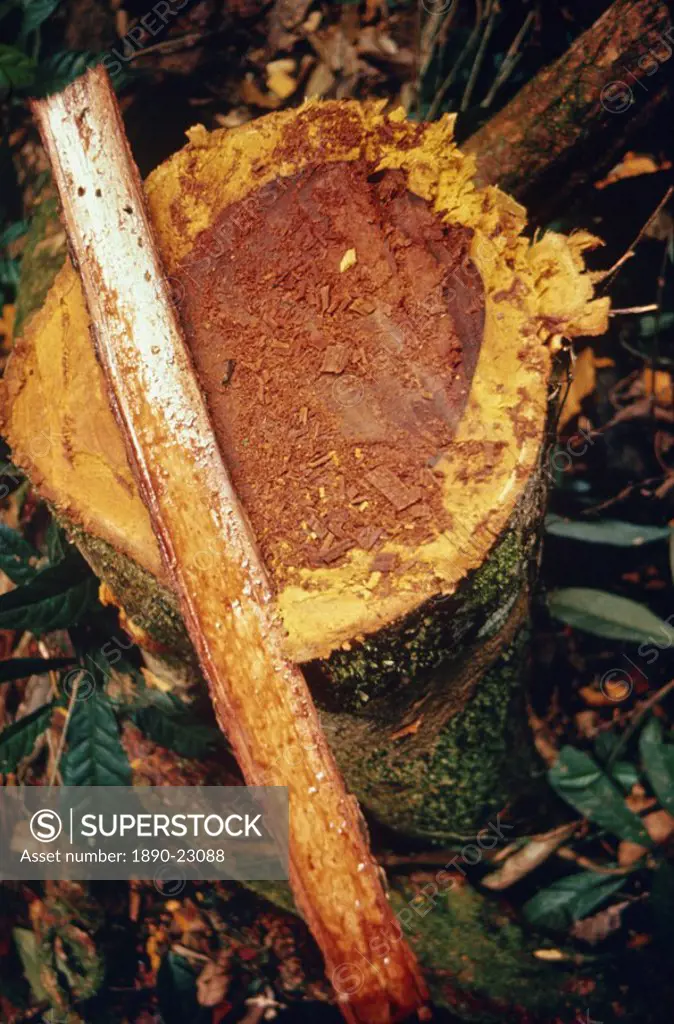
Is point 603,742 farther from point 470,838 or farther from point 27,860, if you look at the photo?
point 27,860

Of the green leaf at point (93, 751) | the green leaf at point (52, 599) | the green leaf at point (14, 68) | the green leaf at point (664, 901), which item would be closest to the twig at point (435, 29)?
the green leaf at point (14, 68)

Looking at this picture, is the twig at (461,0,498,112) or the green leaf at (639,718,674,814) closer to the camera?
the green leaf at (639,718,674,814)

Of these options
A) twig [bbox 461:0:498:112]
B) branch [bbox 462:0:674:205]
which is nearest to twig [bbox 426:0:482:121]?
twig [bbox 461:0:498:112]

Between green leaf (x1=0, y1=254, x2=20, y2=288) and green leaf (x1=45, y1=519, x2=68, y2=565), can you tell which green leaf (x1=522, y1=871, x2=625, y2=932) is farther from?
green leaf (x1=0, y1=254, x2=20, y2=288)

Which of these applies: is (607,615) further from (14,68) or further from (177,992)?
(14,68)

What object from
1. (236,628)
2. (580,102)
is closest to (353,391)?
(236,628)

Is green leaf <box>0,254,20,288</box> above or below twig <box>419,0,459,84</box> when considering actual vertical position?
below

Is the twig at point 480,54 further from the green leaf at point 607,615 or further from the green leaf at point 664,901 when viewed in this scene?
the green leaf at point 664,901
